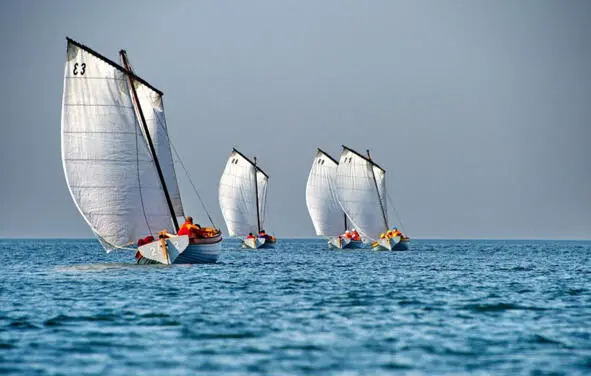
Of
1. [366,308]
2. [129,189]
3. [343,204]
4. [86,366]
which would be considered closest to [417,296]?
[366,308]

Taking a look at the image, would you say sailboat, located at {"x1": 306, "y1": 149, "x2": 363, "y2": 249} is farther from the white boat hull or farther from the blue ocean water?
the blue ocean water

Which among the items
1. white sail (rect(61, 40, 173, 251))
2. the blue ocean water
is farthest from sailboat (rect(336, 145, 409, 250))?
the blue ocean water

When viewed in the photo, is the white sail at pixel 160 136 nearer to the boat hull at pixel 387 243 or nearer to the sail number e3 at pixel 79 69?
the sail number e3 at pixel 79 69

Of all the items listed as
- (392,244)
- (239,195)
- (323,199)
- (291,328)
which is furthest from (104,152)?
(323,199)

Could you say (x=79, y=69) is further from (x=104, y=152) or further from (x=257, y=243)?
(x=257, y=243)

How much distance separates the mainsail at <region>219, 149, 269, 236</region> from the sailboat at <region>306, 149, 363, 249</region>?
8.36 metres

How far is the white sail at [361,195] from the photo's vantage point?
11825 centimetres

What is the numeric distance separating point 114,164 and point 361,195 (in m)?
65.0

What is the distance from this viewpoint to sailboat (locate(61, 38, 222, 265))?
180 feet

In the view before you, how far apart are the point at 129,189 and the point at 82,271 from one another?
5.29 m

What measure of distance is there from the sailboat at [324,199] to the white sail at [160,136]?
77.2 metres

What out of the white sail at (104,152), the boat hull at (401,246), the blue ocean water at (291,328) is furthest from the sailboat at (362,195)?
the blue ocean water at (291,328)

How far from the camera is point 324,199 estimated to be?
5448 inches

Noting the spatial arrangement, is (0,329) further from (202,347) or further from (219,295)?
(219,295)
